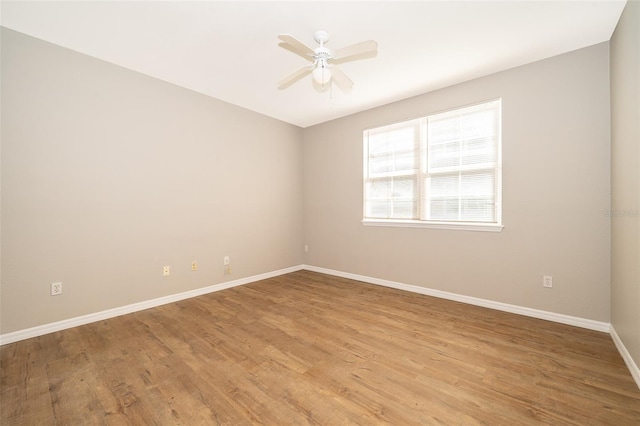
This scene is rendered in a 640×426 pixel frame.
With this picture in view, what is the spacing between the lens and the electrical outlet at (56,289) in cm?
250

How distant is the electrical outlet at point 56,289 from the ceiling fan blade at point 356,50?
3.33m

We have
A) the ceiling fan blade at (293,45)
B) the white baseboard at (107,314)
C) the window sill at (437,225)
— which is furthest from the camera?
the window sill at (437,225)

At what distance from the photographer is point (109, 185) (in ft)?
9.29

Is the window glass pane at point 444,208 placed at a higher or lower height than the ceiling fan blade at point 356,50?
lower

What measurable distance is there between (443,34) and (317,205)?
3.16 metres

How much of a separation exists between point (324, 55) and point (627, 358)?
3.26 meters

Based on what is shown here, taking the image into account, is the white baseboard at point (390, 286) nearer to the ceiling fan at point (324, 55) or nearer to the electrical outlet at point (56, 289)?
the electrical outlet at point (56, 289)

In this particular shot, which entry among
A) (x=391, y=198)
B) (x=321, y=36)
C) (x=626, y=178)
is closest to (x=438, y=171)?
(x=391, y=198)

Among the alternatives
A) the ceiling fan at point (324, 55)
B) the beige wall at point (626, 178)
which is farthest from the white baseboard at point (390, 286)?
the ceiling fan at point (324, 55)

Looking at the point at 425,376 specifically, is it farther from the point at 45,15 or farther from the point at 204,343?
the point at 45,15

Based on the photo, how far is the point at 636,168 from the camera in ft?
5.87

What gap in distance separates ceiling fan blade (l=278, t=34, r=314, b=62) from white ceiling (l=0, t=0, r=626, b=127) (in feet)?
1.02

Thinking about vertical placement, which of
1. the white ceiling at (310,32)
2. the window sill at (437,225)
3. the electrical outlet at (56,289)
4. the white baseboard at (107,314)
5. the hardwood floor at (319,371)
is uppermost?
the white ceiling at (310,32)

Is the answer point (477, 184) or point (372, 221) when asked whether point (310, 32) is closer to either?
point (477, 184)
